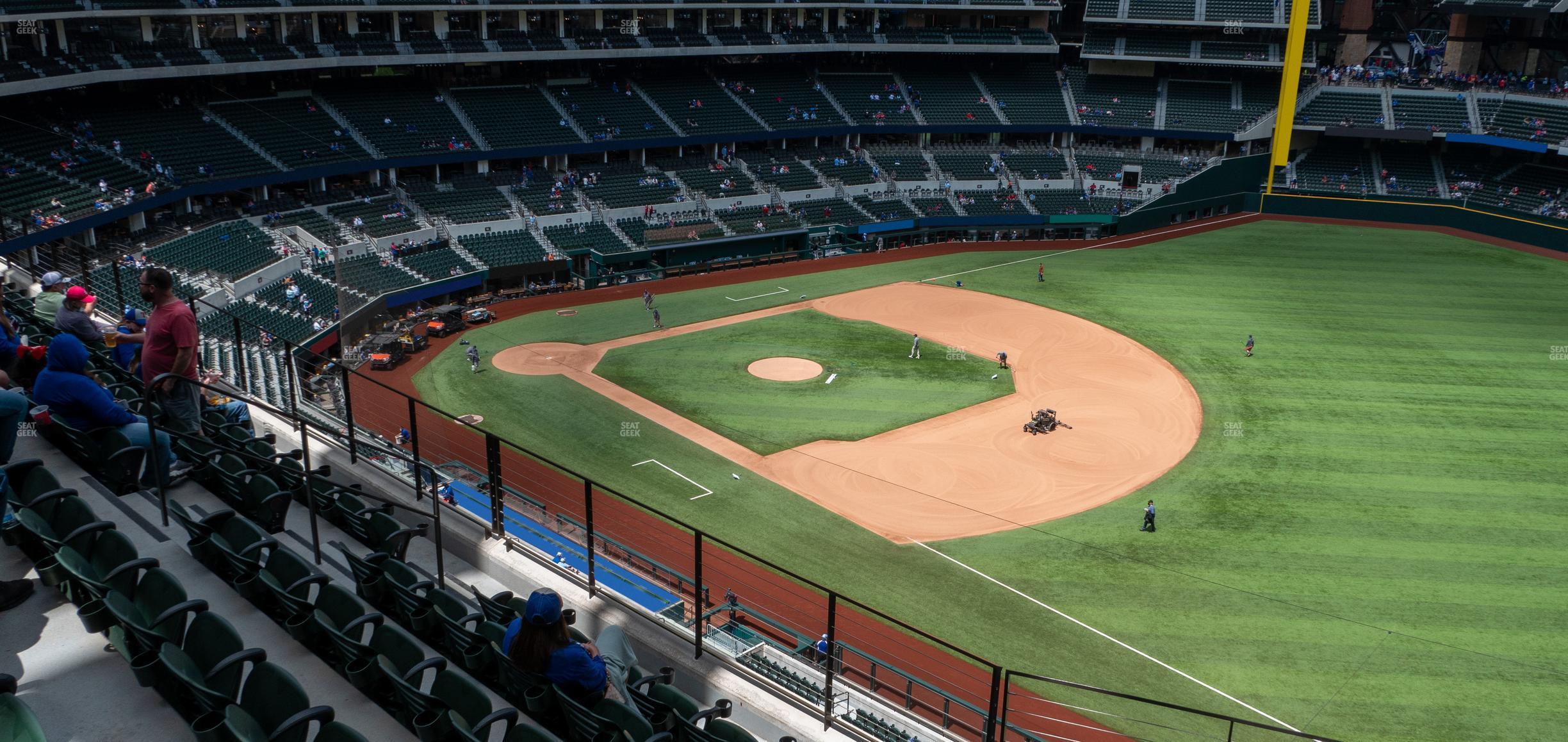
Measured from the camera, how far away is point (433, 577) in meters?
10.8

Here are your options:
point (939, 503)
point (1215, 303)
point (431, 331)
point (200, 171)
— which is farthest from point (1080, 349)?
point (200, 171)

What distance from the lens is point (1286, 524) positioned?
27.2 meters

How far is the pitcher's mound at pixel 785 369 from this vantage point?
37.4 metres

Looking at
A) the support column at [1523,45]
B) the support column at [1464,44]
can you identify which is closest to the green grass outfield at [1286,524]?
the support column at [1523,45]

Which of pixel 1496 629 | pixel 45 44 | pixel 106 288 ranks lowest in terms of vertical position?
pixel 1496 629

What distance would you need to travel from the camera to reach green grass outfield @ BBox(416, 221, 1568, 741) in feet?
68.6

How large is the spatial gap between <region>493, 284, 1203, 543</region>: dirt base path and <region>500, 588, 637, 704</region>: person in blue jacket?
18.9m

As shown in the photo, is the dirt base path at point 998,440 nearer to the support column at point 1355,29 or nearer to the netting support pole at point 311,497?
the netting support pole at point 311,497

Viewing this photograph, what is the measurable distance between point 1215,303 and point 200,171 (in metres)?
41.6

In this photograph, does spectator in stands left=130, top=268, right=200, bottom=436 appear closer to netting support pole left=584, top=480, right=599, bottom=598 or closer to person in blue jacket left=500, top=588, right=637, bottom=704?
netting support pole left=584, top=480, right=599, bottom=598

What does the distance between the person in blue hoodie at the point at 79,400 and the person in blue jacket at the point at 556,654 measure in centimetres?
486

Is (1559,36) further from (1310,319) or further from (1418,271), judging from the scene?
(1310,319)

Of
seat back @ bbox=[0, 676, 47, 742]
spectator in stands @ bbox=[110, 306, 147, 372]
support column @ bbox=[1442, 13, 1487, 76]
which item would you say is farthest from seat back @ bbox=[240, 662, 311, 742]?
support column @ bbox=[1442, 13, 1487, 76]

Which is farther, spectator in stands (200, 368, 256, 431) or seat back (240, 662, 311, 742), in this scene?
spectator in stands (200, 368, 256, 431)
